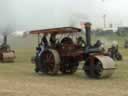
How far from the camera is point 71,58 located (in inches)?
824

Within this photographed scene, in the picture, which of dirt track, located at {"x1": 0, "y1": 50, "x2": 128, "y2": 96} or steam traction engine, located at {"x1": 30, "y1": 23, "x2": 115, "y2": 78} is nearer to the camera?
dirt track, located at {"x1": 0, "y1": 50, "x2": 128, "y2": 96}

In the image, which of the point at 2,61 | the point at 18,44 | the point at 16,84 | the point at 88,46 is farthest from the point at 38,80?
the point at 18,44

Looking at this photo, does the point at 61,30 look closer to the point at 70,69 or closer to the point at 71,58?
the point at 71,58

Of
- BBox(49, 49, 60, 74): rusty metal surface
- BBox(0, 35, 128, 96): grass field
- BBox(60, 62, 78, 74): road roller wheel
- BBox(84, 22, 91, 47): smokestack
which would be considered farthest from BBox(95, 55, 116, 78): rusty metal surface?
BBox(60, 62, 78, 74): road roller wheel

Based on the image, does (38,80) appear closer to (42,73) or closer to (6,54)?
(42,73)

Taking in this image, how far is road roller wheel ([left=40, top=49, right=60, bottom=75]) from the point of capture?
67.7ft

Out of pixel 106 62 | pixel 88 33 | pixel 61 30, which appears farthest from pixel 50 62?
pixel 106 62

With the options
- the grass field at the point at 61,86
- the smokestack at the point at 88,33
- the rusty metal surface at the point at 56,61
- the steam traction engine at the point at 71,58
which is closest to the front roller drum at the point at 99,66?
the steam traction engine at the point at 71,58

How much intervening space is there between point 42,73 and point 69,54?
6.03 ft

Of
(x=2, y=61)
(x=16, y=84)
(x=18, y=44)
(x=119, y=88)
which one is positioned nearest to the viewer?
(x=119, y=88)

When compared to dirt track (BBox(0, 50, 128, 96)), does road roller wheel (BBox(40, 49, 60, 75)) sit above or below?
above

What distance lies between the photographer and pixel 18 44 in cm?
5784

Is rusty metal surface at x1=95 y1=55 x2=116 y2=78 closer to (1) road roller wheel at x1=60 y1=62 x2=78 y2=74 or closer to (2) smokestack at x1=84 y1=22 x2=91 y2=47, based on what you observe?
(2) smokestack at x1=84 y1=22 x2=91 y2=47

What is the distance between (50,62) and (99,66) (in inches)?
111
